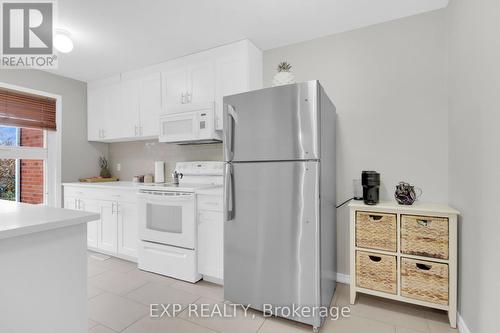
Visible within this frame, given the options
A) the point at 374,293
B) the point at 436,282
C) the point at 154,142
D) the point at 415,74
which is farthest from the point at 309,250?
the point at 154,142

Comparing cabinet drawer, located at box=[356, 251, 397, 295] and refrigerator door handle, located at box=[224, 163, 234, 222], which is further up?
refrigerator door handle, located at box=[224, 163, 234, 222]

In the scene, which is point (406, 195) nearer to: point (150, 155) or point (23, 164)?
point (150, 155)

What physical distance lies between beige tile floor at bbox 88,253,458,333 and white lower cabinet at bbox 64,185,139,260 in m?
0.55

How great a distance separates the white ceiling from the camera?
2.06 metres

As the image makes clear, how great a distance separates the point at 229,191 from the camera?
1.97m

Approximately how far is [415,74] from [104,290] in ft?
11.2

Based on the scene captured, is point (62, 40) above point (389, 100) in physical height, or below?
above

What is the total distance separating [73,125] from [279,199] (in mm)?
3529

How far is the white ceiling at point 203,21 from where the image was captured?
6.76 ft

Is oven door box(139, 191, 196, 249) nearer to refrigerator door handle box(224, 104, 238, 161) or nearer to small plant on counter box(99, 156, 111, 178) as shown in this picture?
refrigerator door handle box(224, 104, 238, 161)

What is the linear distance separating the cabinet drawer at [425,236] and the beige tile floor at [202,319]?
1.67 ft

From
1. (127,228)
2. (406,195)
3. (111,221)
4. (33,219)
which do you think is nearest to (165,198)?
(127,228)

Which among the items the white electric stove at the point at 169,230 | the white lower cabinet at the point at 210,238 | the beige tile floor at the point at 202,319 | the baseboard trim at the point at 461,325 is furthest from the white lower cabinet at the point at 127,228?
the baseboard trim at the point at 461,325

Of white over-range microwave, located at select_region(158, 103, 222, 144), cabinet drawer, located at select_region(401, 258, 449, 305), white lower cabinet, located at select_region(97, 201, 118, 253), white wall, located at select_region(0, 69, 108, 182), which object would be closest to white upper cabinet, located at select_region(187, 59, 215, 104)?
white over-range microwave, located at select_region(158, 103, 222, 144)
